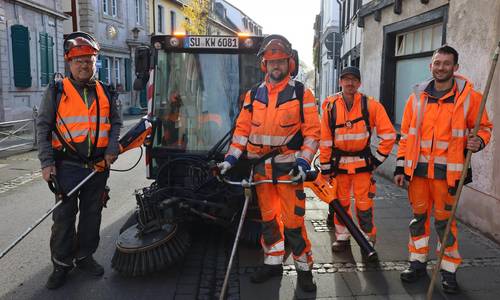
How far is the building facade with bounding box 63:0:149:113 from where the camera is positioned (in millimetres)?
25094

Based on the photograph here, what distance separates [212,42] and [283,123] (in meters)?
1.62

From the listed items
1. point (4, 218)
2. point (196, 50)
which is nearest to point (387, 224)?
point (196, 50)

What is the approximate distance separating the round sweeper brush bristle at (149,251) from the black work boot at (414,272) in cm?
198

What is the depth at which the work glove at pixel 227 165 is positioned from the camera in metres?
3.94

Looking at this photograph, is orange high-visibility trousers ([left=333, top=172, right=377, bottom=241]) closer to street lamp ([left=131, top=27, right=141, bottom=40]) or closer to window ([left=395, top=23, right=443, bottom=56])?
window ([left=395, top=23, right=443, bottom=56])

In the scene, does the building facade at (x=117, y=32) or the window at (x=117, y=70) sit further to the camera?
the window at (x=117, y=70)

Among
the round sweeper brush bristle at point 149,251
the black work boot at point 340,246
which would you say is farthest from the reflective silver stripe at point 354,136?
the round sweeper brush bristle at point 149,251

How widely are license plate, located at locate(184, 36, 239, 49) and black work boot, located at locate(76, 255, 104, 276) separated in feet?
8.00

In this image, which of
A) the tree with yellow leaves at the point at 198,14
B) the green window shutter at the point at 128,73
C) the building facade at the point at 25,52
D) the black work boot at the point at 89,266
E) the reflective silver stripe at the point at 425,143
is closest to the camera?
the reflective silver stripe at the point at 425,143

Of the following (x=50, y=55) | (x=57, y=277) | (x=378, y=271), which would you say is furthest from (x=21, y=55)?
(x=378, y=271)

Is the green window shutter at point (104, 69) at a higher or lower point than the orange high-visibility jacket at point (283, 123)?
higher

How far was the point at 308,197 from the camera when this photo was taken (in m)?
7.19

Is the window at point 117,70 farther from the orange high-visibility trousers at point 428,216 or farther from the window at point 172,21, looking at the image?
the orange high-visibility trousers at point 428,216

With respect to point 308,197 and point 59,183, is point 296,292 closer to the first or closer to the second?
point 59,183
